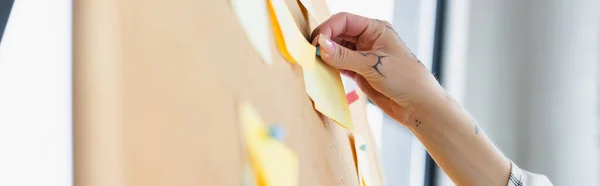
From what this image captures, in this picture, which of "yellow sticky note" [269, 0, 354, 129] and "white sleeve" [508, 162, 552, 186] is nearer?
"yellow sticky note" [269, 0, 354, 129]

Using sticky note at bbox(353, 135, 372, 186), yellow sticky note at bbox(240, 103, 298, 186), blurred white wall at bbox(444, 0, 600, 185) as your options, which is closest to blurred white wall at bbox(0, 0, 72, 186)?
yellow sticky note at bbox(240, 103, 298, 186)

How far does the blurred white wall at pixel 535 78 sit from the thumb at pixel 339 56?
0.67 m

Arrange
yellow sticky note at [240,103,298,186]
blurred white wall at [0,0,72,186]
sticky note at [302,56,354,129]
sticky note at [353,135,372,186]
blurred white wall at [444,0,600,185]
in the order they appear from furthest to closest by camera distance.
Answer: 1. blurred white wall at [444,0,600,185]
2. sticky note at [353,135,372,186]
3. sticky note at [302,56,354,129]
4. yellow sticky note at [240,103,298,186]
5. blurred white wall at [0,0,72,186]

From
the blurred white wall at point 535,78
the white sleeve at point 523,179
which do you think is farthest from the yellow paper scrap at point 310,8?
the blurred white wall at point 535,78

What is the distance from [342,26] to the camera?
0.56 m

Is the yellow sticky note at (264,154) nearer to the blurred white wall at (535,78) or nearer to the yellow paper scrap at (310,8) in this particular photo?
the yellow paper scrap at (310,8)

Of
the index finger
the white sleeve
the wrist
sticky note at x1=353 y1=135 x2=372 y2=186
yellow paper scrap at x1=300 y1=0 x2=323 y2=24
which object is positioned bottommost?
the white sleeve

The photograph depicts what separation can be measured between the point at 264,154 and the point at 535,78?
1.02 meters

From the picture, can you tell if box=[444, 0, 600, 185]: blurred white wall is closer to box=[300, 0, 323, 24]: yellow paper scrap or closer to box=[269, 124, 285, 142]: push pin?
box=[300, 0, 323, 24]: yellow paper scrap

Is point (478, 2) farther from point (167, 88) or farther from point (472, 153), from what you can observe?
point (167, 88)

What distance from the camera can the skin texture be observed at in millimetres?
542

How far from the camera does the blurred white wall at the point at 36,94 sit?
20 cm

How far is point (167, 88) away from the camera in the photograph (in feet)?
0.84

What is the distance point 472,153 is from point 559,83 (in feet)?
2.06
